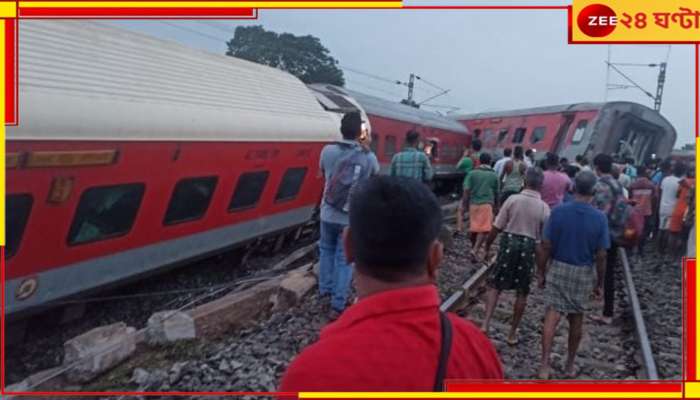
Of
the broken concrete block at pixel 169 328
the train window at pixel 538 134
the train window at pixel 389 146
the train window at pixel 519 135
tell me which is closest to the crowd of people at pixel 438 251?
the broken concrete block at pixel 169 328

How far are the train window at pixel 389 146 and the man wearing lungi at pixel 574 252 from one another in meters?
6.71

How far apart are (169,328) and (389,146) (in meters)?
7.34

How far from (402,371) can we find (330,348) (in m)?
0.16

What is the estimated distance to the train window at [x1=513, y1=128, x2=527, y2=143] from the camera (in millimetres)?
13297

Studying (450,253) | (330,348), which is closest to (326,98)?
(450,253)

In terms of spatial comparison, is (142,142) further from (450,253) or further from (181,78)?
(450,253)

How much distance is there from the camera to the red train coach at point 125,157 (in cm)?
353

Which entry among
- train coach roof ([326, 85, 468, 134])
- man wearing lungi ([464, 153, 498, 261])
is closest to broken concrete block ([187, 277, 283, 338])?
man wearing lungi ([464, 153, 498, 261])

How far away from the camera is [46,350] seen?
4.23 m

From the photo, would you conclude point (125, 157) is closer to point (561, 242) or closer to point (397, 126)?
point (561, 242)

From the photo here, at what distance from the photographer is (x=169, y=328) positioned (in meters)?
3.82

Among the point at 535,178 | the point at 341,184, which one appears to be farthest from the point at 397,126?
the point at 341,184

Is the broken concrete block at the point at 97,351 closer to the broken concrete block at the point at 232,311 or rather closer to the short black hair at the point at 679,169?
the broken concrete block at the point at 232,311

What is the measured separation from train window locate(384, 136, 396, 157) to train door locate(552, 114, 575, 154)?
147 inches
